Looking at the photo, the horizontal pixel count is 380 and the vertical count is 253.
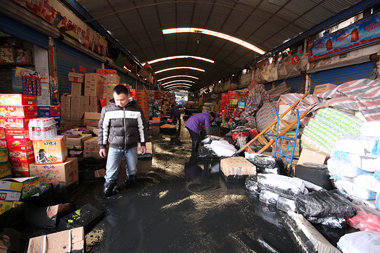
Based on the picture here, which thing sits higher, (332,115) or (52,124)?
(332,115)

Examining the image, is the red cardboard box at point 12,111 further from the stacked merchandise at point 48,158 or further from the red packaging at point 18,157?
the red packaging at point 18,157

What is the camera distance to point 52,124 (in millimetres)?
2902

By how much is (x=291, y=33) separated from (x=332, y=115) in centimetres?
726

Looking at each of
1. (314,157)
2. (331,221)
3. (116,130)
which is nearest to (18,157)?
(116,130)

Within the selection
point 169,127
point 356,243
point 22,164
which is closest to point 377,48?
point 356,243

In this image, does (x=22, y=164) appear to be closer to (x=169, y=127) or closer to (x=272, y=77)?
(x=169, y=127)

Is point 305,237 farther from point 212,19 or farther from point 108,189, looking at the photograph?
point 212,19

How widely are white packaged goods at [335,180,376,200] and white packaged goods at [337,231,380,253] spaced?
961mm

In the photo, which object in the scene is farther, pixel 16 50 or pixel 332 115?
pixel 16 50

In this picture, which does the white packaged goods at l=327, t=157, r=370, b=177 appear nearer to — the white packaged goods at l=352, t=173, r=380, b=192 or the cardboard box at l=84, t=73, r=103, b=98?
the white packaged goods at l=352, t=173, r=380, b=192

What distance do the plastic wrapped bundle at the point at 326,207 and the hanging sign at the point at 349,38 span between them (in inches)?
246

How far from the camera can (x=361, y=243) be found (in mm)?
1589

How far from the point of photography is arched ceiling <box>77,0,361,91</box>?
267 inches

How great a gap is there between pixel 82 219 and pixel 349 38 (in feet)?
31.3
